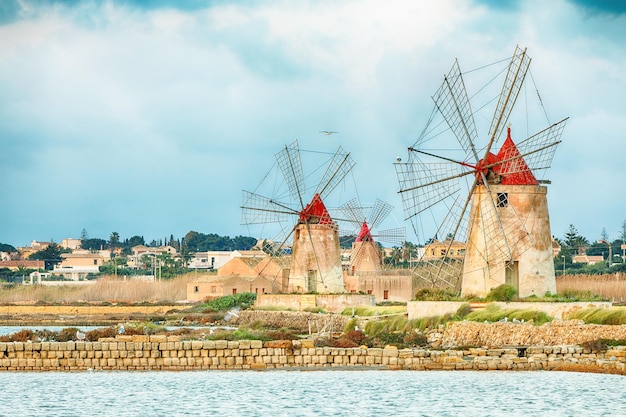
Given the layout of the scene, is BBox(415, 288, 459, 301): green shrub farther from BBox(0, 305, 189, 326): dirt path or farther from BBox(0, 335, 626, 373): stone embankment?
BBox(0, 305, 189, 326): dirt path

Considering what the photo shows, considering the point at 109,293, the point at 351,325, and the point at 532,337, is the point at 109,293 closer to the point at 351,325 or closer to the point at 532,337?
the point at 351,325

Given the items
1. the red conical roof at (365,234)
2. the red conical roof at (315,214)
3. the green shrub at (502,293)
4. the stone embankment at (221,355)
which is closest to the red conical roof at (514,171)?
the green shrub at (502,293)

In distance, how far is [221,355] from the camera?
25328 millimetres

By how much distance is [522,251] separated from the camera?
105ft

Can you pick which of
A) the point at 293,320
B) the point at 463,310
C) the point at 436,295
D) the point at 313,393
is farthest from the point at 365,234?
the point at 313,393

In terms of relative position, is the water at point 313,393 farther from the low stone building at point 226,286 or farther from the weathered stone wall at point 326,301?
the low stone building at point 226,286

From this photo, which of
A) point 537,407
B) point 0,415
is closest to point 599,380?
point 537,407

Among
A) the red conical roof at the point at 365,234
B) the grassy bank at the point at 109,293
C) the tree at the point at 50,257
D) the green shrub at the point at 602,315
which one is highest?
the tree at the point at 50,257

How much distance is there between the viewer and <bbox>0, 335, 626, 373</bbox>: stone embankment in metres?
24.8

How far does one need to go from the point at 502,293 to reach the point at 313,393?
9.61m

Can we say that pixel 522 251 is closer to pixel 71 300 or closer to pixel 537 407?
pixel 537 407

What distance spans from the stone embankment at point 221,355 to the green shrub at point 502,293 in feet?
18.4

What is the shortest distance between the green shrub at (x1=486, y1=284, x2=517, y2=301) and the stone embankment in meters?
5.61

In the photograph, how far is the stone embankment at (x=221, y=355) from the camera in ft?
81.2
